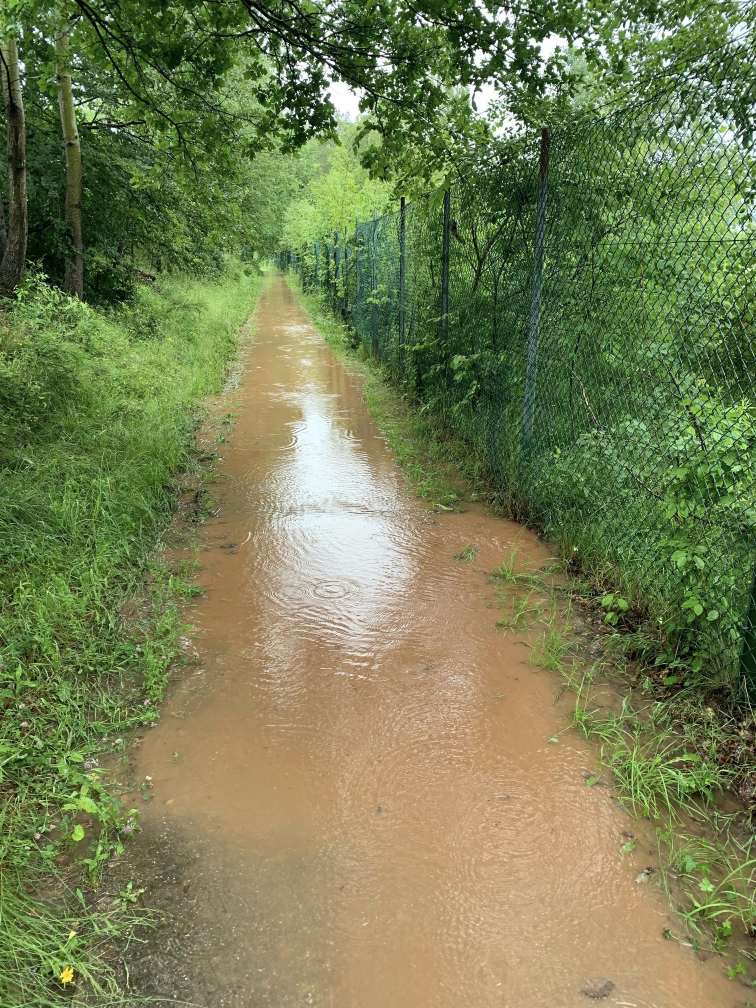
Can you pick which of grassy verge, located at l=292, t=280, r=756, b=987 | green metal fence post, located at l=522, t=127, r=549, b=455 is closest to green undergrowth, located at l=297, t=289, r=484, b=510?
green metal fence post, located at l=522, t=127, r=549, b=455

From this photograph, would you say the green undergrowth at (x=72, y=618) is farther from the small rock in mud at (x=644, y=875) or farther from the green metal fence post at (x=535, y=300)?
the green metal fence post at (x=535, y=300)

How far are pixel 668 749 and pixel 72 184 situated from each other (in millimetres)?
9414

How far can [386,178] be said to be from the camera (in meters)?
5.71

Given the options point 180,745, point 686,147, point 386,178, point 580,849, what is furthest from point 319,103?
point 580,849

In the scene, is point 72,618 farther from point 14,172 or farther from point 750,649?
point 14,172

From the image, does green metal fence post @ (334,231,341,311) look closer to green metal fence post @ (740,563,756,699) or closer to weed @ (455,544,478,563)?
weed @ (455,544,478,563)

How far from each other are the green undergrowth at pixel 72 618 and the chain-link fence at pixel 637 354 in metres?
2.64

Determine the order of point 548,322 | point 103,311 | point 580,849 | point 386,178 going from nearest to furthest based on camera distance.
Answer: point 580,849 → point 548,322 → point 386,178 → point 103,311

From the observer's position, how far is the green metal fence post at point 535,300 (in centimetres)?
453

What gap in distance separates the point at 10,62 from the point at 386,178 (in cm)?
432

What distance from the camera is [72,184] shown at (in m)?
8.57

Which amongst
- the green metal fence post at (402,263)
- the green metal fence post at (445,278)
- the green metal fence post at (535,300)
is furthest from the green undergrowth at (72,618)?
the green metal fence post at (402,263)

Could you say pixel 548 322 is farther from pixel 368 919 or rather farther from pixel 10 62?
pixel 10 62

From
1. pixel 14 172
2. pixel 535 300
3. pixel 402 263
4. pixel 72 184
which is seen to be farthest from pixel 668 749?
pixel 72 184
